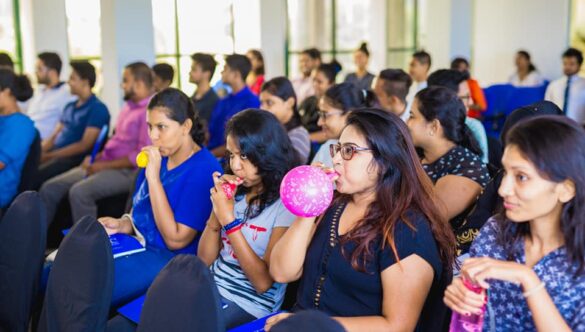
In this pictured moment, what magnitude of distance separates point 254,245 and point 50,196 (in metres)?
2.63

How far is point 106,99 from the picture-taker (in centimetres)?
559

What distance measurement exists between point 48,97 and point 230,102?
1.69 meters

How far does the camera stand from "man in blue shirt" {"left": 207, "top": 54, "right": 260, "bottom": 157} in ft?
15.7

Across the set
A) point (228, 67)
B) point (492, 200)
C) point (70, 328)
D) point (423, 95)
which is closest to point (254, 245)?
point (70, 328)

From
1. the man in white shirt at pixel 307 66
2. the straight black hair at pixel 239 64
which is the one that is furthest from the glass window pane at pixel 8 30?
the man in white shirt at pixel 307 66

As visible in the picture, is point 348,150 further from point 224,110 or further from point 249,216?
point 224,110

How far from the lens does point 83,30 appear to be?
290 inches

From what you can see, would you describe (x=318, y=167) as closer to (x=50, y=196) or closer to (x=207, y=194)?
(x=207, y=194)

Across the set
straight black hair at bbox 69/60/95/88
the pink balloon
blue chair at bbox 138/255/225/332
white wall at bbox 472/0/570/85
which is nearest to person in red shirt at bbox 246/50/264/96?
straight black hair at bbox 69/60/95/88

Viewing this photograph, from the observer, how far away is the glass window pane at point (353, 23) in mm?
10820

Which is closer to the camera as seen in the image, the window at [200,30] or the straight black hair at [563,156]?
the straight black hair at [563,156]

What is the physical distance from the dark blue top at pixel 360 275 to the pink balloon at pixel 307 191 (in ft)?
0.54

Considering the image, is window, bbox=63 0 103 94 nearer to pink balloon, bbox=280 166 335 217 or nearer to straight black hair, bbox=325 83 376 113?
straight black hair, bbox=325 83 376 113

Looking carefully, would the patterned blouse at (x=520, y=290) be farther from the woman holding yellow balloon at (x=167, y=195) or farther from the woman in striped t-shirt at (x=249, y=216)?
the woman holding yellow balloon at (x=167, y=195)
